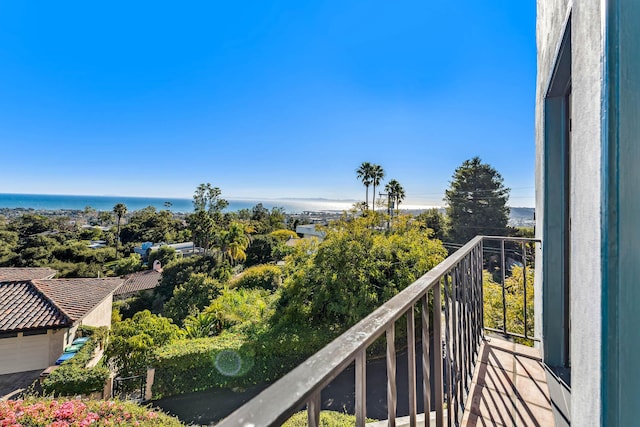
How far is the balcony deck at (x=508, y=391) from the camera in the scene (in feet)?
5.10

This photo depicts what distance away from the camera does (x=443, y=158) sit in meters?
22.5

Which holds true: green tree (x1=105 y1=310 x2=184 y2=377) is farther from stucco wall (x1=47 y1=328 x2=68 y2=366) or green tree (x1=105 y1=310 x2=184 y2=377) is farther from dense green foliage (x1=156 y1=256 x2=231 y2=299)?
dense green foliage (x1=156 y1=256 x2=231 y2=299)

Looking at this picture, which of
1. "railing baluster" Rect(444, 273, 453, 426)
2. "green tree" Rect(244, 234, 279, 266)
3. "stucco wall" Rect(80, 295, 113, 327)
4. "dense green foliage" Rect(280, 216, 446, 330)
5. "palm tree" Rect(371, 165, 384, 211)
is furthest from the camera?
"green tree" Rect(244, 234, 279, 266)

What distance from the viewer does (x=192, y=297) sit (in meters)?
15.0

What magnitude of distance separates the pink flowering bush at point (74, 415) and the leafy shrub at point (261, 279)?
11.4m

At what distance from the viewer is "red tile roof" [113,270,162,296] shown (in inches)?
737

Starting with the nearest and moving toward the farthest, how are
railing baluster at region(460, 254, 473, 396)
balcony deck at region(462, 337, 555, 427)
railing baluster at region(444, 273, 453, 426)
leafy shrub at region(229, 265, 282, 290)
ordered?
railing baluster at region(444, 273, 453, 426)
balcony deck at region(462, 337, 555, 427)
railing baluster at region(460, 254, 473, 396)
leafy shrub at region(229, 265, 282, 290)

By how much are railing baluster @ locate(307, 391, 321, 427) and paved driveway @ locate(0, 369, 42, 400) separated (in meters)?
12.2

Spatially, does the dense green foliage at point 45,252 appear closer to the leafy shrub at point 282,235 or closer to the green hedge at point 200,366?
the leafy shrub at point 282,235

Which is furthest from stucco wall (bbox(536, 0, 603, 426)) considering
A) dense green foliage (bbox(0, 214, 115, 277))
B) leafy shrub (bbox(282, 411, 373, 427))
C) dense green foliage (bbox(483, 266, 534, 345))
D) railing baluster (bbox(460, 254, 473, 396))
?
dense green foliage (bbox(0, 214, 115, 277))

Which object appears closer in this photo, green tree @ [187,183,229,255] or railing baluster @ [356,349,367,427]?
railing baluster @ [356,349,367,427]

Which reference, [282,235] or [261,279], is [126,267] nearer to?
[282,235]

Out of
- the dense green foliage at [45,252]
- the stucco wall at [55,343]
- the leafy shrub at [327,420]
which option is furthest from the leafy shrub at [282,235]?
the leafy shrub at [327,420]

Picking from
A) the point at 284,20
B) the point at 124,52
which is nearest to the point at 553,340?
the point at 284,20
